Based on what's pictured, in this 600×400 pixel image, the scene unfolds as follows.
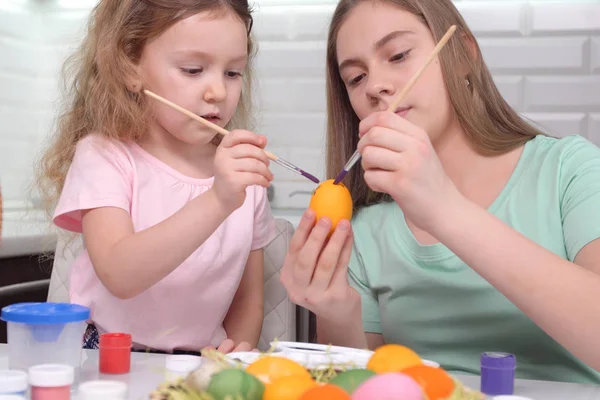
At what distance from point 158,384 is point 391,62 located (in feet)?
2.38

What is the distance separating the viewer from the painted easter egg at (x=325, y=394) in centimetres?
66

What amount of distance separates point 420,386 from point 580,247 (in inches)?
25.8

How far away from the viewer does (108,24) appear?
1529mm

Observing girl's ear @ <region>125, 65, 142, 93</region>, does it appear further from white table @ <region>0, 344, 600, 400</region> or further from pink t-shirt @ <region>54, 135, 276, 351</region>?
white table @ <region>0, 344, 600, 400</region>

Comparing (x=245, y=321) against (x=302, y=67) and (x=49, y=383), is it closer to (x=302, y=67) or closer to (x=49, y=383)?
(x=49, y=383)

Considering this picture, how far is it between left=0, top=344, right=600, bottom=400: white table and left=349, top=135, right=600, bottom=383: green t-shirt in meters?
0.30

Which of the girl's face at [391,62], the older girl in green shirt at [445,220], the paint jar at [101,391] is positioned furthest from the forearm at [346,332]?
the paint jar at [101,391]

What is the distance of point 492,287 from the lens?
136cm

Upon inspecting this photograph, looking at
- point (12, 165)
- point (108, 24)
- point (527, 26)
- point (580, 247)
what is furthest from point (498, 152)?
point (12, 165)


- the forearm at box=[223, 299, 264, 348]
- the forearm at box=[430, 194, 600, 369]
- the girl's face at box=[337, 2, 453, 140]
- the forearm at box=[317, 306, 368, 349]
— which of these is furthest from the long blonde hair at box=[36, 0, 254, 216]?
the forearm at box=[430, 194, 600, 369]

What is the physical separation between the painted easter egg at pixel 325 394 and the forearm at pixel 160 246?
1.96 ft

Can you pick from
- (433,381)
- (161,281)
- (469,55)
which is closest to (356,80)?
(469,55)

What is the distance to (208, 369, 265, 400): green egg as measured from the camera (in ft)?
2.32

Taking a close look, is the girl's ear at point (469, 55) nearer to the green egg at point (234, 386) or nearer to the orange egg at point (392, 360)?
the orange egg at point (392, 360)
